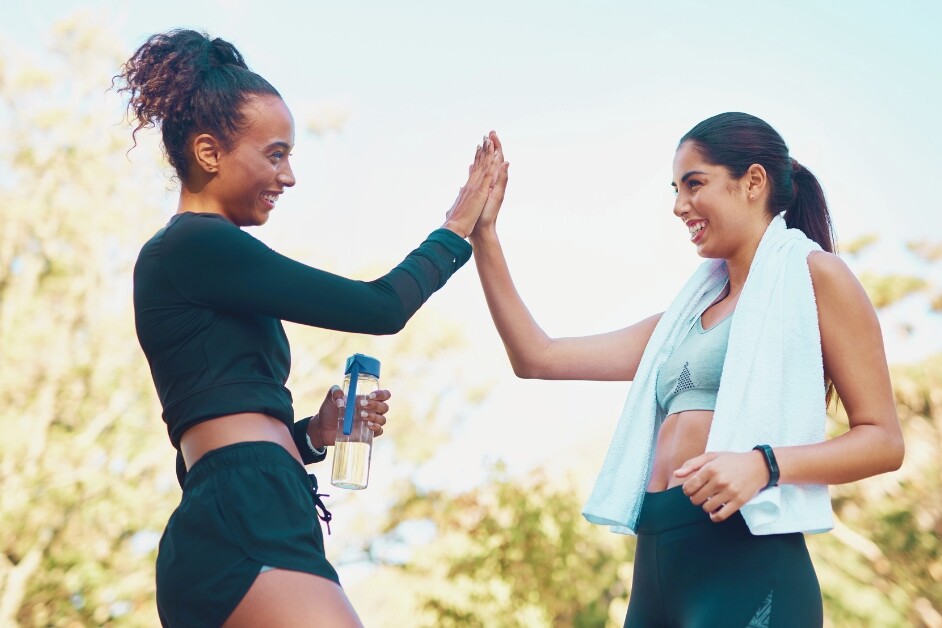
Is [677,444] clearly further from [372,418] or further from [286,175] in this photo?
[286,175]

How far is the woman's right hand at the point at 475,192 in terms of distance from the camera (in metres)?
2.34

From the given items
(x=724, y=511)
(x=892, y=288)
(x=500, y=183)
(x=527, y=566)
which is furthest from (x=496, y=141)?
(x=892, y=288)

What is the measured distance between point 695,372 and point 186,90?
1210mm

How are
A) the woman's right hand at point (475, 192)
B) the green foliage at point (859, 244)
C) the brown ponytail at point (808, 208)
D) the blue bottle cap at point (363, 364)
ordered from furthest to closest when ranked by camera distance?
the green foliage at point (859, 244) → the brown ponytail at point (808, 208) → the woman's right hand at point (475, 192) → the blue bottle cap at point (363, 364)

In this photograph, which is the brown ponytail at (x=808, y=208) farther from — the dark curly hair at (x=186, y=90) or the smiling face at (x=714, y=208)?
the dark curly hair at (x=186, y=90)

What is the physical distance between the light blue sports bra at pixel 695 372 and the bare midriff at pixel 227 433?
0.92 m

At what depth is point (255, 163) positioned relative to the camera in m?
1.97

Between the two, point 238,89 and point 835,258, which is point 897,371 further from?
point 238,89

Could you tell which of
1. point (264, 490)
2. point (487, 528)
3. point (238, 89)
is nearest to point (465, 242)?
point (238, 89)

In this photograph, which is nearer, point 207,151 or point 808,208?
point 207,151

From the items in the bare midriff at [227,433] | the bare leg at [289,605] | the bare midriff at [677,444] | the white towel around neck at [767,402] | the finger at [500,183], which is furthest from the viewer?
the finger at [500,183]

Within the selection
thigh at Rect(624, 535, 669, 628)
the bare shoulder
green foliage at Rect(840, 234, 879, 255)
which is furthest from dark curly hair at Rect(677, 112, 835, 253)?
green foliage at Rect(840, 234, 879, 255)

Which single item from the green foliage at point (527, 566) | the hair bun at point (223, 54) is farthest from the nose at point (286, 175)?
the green foliage at point (527, 566)

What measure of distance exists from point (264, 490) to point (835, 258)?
129 centimetres
